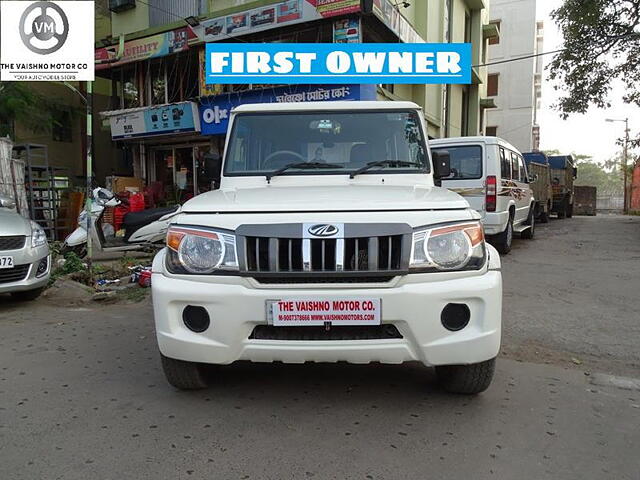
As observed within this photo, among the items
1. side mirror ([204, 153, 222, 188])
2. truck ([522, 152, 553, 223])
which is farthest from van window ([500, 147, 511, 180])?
side mirror ([204, 153, 222, 188])

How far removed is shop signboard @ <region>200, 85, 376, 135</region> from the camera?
11945 millimetres

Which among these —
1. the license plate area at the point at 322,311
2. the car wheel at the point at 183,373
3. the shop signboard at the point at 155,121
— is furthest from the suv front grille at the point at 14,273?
the shop signboard at the point at 155,121

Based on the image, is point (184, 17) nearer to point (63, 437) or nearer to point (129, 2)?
point (129, 2)

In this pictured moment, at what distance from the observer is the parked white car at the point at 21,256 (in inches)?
223

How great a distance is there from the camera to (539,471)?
2434mm

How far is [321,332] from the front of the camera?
281 centimetres

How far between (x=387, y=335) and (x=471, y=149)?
723 cm

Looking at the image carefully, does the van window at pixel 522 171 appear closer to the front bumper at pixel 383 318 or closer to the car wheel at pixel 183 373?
the front bumper at pixel 383 318

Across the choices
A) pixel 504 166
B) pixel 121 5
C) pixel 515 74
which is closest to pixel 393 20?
pixel 504 166

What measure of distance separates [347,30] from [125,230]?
6911 mm

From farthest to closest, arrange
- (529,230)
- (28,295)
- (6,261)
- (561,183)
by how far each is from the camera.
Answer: (561,183), (529,230), (28,295), (6,261)

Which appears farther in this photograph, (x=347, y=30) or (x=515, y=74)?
(x=515, y=74)

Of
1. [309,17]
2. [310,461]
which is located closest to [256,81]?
[309,17]

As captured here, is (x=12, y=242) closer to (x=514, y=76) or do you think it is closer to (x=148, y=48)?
(x=148, y=48)
